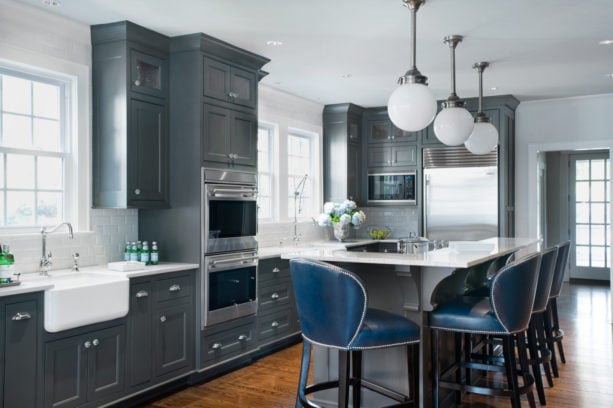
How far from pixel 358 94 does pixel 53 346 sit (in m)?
4.33

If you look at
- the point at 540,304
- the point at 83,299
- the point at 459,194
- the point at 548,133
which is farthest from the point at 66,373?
the point at 548,133

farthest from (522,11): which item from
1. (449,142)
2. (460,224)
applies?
(460,224)

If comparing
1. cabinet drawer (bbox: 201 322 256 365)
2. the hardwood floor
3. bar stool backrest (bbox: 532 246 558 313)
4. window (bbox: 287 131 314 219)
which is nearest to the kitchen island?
bar stool backrest (bbox: 532 246 558 313)

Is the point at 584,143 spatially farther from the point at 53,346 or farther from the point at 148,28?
the point at 53,346

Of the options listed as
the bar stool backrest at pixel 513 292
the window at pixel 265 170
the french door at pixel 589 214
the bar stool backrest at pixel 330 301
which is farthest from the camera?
the french door at pixel 589 214

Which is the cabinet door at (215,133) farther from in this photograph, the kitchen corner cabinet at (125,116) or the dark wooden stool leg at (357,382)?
the dark wooden stool leg at (357,382)

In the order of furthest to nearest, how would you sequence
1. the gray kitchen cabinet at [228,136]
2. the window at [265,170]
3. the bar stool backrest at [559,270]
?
the window at [265,170]
the gray kitchen cabinet at [228,136]
the bar stool backrest at [559,270]

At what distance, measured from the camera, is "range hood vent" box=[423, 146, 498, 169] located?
649cm

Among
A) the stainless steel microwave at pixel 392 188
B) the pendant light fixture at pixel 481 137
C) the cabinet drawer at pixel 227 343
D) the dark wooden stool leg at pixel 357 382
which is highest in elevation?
the pendant light fixture at pixel 481 137

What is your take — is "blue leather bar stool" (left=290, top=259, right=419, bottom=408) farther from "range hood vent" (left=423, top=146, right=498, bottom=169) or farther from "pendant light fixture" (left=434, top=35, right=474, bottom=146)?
"range hood vent" (left=423, top=146, right=498, bottom=169)

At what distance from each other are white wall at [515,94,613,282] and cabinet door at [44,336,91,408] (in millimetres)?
5331

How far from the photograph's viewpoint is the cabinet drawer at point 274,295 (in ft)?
16.1

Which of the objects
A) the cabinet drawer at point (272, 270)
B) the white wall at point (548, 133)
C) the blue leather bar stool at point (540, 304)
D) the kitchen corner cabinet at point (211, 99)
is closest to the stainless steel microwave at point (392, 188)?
the white wall at point (548, 133)

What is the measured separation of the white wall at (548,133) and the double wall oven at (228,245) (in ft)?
12.2
